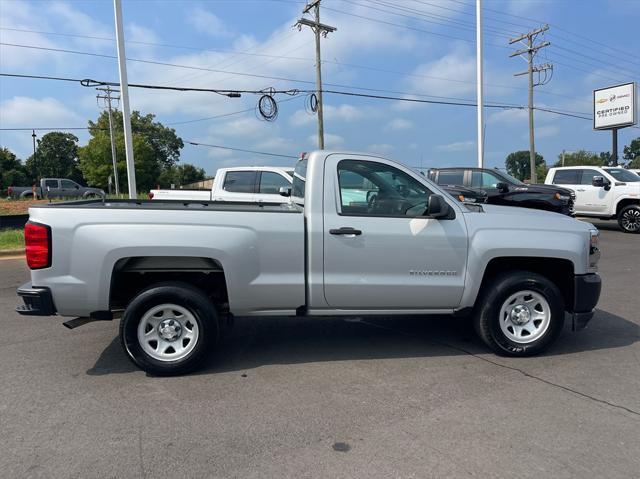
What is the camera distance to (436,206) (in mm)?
4277

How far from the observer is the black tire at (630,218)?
1440 cm

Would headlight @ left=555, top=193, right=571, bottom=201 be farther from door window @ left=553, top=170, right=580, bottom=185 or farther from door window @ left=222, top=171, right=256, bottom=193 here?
door window @ left=222, top=171, right=256, bottom=193

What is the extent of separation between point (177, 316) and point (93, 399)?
2.94 feet

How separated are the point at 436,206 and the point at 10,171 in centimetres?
7260

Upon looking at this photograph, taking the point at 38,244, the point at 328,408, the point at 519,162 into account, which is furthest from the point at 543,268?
the point at 519,162

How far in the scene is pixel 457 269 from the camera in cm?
450

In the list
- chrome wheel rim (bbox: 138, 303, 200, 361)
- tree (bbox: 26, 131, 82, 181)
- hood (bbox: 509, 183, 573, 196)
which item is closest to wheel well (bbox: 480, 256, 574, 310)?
chrome wheel rim (bbox: 138, 303, 200, 361)

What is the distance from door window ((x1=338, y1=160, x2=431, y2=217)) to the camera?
4523 millimetres

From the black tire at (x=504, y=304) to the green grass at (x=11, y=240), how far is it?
431 inches

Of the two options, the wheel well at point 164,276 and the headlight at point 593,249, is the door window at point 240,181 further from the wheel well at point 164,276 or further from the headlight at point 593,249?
the headlight at point 593,249

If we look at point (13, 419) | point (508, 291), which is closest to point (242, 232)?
point (13, 419)

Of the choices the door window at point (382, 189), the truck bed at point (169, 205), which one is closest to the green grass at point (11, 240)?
the truck bed at point (169, 205)

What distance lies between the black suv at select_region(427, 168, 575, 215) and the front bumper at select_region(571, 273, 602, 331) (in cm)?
855

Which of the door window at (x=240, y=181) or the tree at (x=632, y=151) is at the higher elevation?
the tree at (x=632, y=151)
